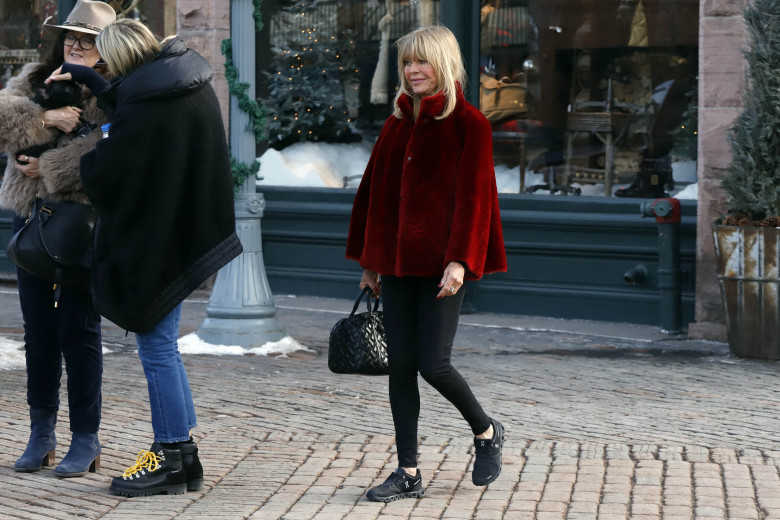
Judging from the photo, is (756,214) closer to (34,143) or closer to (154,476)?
(154,476)

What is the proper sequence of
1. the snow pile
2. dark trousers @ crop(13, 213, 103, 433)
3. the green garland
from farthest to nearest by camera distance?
the snow pile → the green garland → dark trousers @ crop(13, 213, 103, 433)

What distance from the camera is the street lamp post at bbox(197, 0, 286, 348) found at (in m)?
7.76

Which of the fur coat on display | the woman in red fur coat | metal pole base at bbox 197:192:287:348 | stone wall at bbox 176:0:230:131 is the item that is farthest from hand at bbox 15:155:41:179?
stone wall at bbox 176:0:230:131

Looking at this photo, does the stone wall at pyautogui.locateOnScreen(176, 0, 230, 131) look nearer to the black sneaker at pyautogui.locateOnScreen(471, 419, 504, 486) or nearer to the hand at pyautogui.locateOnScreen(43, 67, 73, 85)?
the hand at pyautogui.locateOnScreen(43, 67, 73, 85)

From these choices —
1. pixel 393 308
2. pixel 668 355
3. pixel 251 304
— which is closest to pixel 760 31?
pixel 668 355

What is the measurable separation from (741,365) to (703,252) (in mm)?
1090

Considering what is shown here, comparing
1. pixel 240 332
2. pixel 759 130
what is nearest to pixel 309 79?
pixel 240 332

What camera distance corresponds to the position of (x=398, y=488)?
4.61 metres

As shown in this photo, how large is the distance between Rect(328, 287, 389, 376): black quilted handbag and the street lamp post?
10.3 ft

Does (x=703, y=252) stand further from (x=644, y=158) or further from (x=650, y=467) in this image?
(x=650, y=467)

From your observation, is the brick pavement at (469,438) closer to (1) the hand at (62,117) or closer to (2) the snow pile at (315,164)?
(1) the hand at (62,117)

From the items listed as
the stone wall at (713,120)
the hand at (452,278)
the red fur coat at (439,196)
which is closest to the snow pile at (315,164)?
the stone wall at (713,120)

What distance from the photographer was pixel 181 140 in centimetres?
448

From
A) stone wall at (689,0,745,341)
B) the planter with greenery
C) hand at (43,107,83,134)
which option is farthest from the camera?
stone wall at (689,0,745,341)
